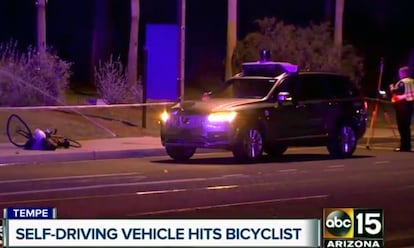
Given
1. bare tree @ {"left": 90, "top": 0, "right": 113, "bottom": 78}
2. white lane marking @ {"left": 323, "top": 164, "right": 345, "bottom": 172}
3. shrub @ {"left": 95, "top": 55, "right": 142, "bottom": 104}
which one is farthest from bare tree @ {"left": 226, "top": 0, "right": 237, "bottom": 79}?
white lane marking @ {"left": 323, "top": 164, "right": 345, "bottom": 172}

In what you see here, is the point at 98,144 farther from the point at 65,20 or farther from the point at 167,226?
the point at 65,20

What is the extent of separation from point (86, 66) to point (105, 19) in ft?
21.4

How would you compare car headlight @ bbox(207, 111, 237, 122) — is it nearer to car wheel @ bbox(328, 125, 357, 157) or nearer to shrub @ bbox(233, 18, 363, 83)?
car wheel @ bbox(328, 125, 357, 157)

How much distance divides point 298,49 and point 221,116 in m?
13.0

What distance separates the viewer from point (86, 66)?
1937 inches

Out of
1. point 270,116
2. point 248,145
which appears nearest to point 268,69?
point 270,116

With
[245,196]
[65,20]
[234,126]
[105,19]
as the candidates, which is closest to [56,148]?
[234,126]

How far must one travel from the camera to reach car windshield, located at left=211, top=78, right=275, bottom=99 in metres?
21.0

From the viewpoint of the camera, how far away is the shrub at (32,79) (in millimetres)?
27125

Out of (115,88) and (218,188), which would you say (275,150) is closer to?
(218,188)

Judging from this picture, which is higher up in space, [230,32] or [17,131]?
[230,32]

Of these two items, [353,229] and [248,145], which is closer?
[353,229]

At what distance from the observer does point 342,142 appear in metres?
22.2

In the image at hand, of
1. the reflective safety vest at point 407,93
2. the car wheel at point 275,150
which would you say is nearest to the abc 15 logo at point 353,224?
the car wheel at point 275,150
